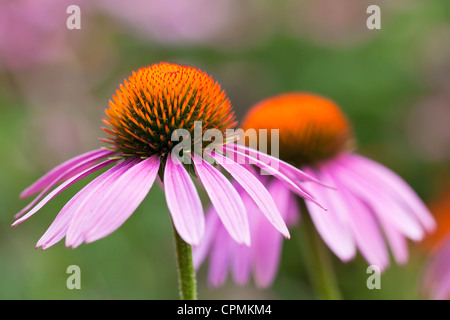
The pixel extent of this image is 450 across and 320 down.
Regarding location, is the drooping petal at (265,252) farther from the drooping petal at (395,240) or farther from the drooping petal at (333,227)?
the drooping petal at (395,240)

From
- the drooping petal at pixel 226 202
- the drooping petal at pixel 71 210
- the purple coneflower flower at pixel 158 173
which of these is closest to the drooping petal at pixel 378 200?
the purple coneflower flower at pixel 158 173

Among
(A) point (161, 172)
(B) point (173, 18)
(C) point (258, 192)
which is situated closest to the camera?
(C) point (258, 192)

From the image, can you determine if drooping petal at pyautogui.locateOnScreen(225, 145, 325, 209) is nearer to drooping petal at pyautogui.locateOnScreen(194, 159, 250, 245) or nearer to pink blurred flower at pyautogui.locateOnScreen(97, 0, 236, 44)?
drooping petal at pyautogui.locateOnScreen(194, 159, 250, 245)

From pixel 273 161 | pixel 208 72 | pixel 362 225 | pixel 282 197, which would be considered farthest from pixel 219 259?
pixel 208 72

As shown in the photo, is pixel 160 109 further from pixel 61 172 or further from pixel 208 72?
pixel 208 72

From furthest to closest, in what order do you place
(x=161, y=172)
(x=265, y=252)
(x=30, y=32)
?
(x=30, y=32) → (x=265, y=252) → (x=161, y=172)

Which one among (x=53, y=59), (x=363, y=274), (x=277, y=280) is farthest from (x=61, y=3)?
(x=363, y=274)

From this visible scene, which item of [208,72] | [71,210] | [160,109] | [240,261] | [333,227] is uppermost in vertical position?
[208,72]
